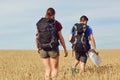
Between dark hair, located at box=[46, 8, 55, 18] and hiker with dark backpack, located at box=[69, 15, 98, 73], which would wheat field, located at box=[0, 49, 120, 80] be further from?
dark hair, located at box=[46, 8, 55, 18]

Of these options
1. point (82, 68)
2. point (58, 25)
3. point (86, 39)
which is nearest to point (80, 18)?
point (86, 39)

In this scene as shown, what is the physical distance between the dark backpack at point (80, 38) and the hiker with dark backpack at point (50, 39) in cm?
232

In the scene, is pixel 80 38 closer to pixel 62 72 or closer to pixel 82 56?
pixel 82 56

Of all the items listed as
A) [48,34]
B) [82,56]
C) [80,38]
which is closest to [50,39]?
[48,34]

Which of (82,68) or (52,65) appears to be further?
Answer: (82,68)

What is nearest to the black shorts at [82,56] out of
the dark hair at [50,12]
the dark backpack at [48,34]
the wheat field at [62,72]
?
the wheat field at [62,72]

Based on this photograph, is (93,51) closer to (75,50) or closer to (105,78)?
(75,50)

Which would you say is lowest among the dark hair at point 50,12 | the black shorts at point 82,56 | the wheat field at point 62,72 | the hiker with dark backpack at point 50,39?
the wheat field at point 62,72

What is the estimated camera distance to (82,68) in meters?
12.9

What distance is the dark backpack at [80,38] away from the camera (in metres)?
12.5

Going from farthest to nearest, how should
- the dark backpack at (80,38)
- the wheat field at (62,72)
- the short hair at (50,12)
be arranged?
1. the dark backpack at (80,38)
2. the wheat field at (62,72)
3. the short hair at (50,12)

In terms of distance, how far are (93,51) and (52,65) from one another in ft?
10.2

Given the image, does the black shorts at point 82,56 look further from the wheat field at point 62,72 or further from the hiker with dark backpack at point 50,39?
the hiker with dark backpack at point 50,39

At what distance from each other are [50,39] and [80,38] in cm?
259
